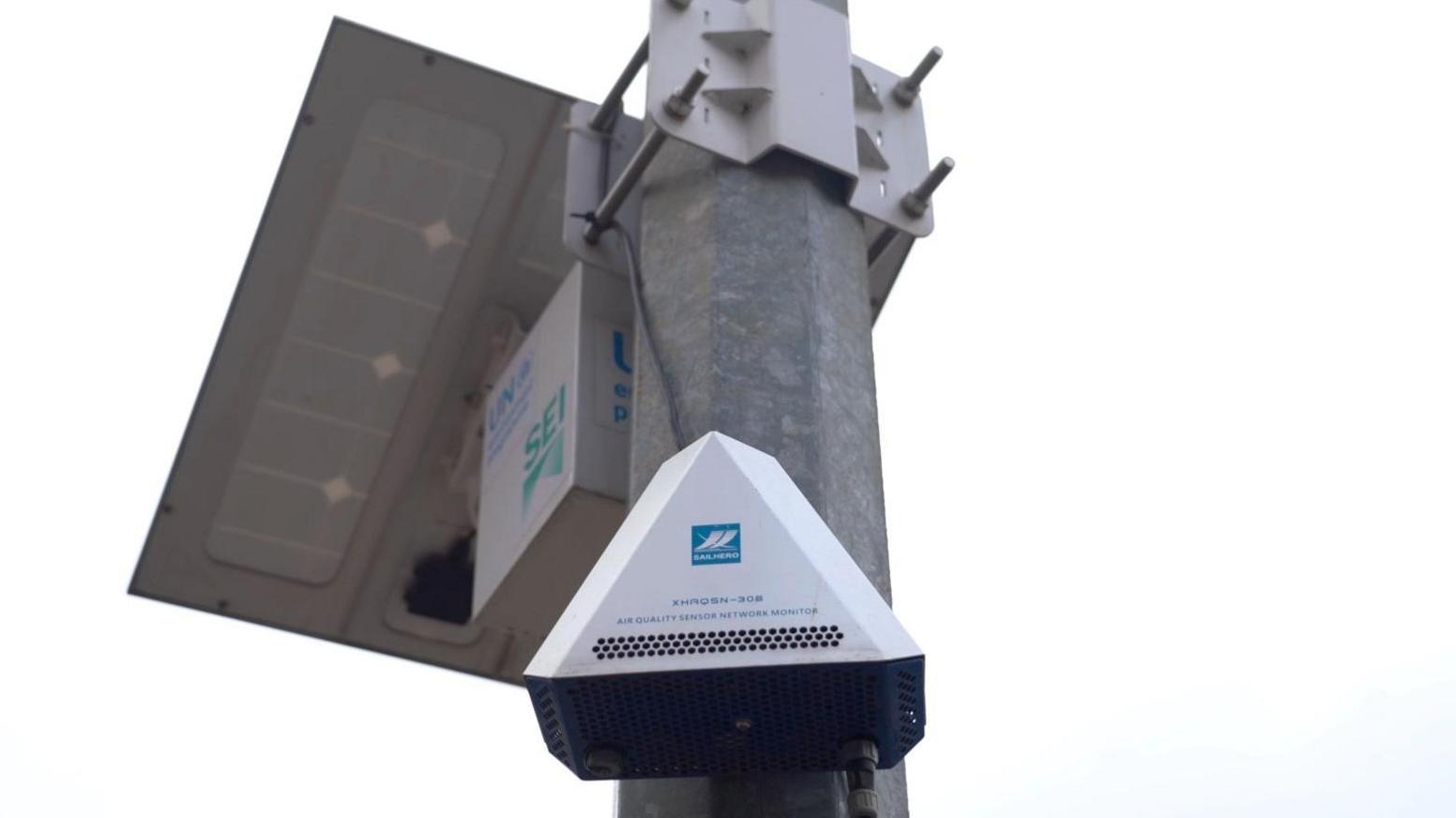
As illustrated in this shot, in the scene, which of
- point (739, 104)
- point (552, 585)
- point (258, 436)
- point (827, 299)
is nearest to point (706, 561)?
point (827, 299)

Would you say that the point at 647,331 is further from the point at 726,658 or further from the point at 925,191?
the point at 726,658

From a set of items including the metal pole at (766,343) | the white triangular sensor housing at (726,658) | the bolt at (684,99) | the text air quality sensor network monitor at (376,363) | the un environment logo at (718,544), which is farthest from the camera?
the text air quality sensor network monitor at (376,363)

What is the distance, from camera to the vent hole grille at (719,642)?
2299 millimetres

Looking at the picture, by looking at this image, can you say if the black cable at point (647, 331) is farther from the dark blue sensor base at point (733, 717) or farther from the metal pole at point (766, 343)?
the dark blue sensor base at point (733, 717)

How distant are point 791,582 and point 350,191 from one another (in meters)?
2.76

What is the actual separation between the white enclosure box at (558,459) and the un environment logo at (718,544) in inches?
53.7

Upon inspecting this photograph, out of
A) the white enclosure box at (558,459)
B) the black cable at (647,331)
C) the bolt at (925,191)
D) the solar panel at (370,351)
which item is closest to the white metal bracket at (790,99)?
the bolt at (925,191)

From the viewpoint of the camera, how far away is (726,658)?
2291 millimetres

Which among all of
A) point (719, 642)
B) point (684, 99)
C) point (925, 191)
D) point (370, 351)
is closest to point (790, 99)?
point (684, 99)

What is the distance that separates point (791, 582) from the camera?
Answer: 2.38 metres

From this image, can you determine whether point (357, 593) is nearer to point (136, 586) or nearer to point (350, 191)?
point (136, 586)

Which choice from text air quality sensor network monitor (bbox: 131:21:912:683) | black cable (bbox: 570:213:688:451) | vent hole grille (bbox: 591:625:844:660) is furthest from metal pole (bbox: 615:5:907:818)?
text air quality sensor network monitor (bbox: 131:21:912:683)

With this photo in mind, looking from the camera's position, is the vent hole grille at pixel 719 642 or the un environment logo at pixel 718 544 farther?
the un environment logo at pixel 718 544

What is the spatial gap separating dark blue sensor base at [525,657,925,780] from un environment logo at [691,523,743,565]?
0.20 metres
